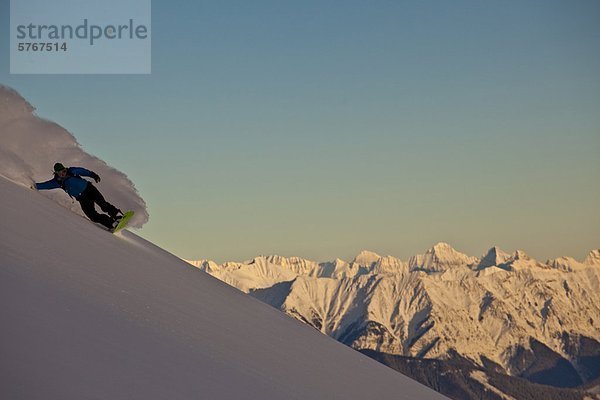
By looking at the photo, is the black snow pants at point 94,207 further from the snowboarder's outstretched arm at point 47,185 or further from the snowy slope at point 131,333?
the snowy slope at point 131,333

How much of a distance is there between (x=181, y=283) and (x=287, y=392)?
4.08 meters

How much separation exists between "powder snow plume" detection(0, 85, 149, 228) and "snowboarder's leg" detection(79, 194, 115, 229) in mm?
224

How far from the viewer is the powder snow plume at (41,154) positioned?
16.0 m

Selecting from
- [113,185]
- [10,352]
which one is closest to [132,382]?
[10,352]

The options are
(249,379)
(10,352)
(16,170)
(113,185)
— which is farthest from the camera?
(113,185)

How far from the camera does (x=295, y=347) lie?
1206cm

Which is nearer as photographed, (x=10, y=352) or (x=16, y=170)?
(x=10, y=352)

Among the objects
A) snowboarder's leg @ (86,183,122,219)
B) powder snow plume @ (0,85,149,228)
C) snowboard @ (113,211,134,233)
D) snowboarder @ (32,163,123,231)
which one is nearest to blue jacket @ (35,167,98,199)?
snowboarder @ (32,163,123,231)

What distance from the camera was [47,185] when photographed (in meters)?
15.6

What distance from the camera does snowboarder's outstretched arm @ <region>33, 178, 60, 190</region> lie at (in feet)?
50.9

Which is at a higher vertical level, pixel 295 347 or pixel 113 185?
pixel 113 185

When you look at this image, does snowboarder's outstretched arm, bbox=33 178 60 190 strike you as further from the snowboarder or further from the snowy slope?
the snowy slope

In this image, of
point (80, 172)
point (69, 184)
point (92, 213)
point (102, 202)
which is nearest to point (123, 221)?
point (92, 213)

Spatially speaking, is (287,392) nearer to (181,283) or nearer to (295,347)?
Answer: (295,347)
